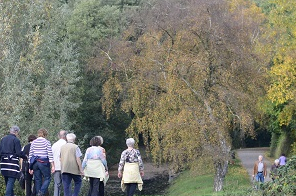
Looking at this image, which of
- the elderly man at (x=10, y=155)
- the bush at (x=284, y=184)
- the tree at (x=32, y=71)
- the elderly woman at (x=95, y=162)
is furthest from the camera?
the tree at (x=32, y=71)

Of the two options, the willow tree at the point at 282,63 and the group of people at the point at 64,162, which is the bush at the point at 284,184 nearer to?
the group of people at the point at 64,162

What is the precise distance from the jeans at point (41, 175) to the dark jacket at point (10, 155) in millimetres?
590

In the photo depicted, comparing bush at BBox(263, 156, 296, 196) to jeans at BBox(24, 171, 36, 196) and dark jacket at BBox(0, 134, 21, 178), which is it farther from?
jeans at BBox(24, 171, 36, 196)

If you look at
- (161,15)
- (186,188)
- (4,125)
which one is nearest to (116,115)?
(186,188)

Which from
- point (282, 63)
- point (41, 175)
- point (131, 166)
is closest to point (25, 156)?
point (41, 175)

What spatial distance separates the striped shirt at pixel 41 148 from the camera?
15086mm

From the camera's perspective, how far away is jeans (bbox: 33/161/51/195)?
15141 mm

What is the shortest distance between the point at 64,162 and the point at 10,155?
1.32 meters

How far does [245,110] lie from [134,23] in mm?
7808

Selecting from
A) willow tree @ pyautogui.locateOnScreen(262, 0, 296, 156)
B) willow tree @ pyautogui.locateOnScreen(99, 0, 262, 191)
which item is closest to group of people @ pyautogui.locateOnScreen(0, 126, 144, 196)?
willow tree @ pyautogui.locateOnScreen(99, 0, 262, 191)

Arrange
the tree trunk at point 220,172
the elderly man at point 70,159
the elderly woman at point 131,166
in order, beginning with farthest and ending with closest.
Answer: the tree trunk at point 220,172 → the elderly woman at point 131,166 → the elderly man at point 70,159

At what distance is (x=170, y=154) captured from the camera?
26156mm

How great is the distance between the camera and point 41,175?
15633mm

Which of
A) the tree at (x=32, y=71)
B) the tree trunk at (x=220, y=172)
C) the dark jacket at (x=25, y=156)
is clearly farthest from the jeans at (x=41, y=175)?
the tree trunk at (x=220, y=172)
